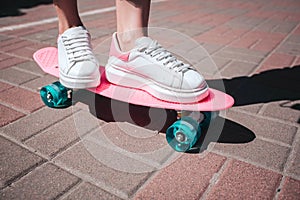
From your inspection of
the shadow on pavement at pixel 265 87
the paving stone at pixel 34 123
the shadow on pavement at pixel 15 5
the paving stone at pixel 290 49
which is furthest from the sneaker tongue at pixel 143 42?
the shadow on pavement at pixel 15 5

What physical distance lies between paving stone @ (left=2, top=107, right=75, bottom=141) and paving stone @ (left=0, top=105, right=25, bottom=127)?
3cm

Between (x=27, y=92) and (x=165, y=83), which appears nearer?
(x=165, y=83)

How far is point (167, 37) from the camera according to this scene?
290cm

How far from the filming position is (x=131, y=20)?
1444 mm

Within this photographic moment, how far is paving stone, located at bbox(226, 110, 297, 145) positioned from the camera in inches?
54.0

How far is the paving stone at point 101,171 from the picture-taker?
1064 millimetres

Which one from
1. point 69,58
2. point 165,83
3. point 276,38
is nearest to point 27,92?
point 69,58

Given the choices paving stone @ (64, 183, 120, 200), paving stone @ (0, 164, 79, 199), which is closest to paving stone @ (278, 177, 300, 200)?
paving stone @ (64, 183, 120, 200)

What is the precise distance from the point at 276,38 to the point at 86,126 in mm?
2263

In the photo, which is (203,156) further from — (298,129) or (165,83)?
(298,129)

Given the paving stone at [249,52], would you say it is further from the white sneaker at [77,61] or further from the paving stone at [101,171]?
the paving stone at [101,171]

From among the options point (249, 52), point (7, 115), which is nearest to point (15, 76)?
point (7, 115)

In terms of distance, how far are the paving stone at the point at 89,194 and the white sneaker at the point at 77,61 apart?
500 millimetres

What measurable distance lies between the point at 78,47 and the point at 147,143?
1.87 feet
